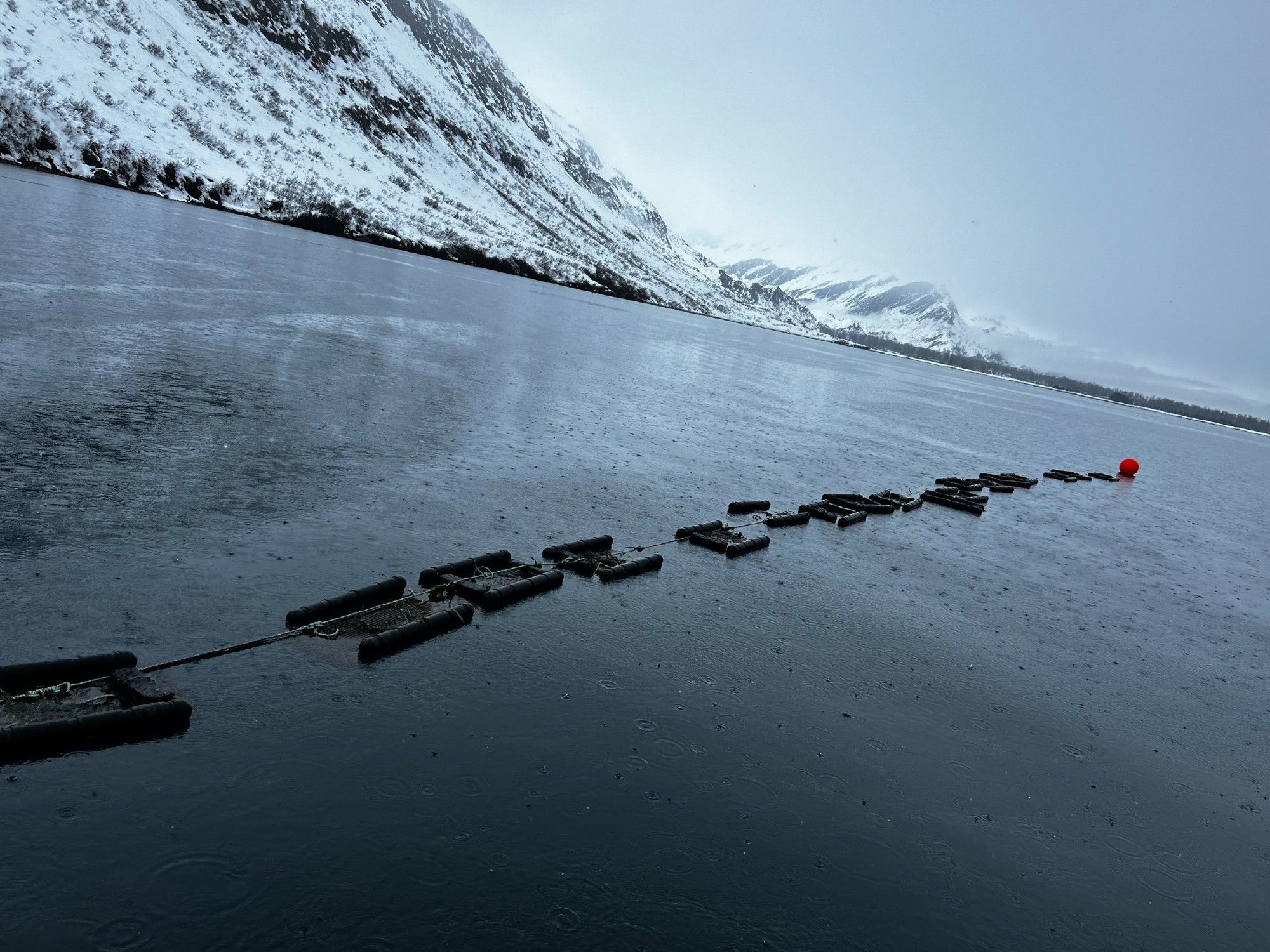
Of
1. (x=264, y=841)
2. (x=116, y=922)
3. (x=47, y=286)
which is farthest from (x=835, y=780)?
(x=47, y=286)

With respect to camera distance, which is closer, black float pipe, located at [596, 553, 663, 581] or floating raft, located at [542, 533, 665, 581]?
black float pipe, located at [596, 553, 663, 581]

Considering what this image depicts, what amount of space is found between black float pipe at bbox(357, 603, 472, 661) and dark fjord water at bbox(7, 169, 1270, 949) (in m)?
0.36

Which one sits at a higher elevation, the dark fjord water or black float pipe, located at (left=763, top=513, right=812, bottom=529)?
black float pipe, located at (left=763, top=513, right=812, bottom=529)

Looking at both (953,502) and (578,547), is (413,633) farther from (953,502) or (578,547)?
(953,502)

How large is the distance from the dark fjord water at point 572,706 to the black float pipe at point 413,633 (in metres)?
0.36

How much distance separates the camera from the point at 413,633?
51.5 ft

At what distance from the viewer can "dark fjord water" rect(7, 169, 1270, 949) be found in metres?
9.86

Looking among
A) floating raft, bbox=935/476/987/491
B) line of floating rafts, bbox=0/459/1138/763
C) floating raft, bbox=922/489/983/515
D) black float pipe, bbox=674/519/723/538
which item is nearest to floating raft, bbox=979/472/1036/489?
floating raft, bbox=935/476/987/491

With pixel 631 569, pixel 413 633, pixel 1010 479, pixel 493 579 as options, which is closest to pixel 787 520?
pixel 631 569

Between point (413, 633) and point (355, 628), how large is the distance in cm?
111

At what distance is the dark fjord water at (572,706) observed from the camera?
986cm

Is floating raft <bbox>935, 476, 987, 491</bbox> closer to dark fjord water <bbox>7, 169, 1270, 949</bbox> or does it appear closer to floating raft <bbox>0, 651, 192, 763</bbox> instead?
dark fjord water <bbox>7, 169, 1270, 949</bbox>

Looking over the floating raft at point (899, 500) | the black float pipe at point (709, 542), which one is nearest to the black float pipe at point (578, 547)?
the black float pipe at point (709, 542)

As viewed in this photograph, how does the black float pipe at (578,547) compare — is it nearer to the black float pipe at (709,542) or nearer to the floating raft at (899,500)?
the black float pipe at (709,542)
